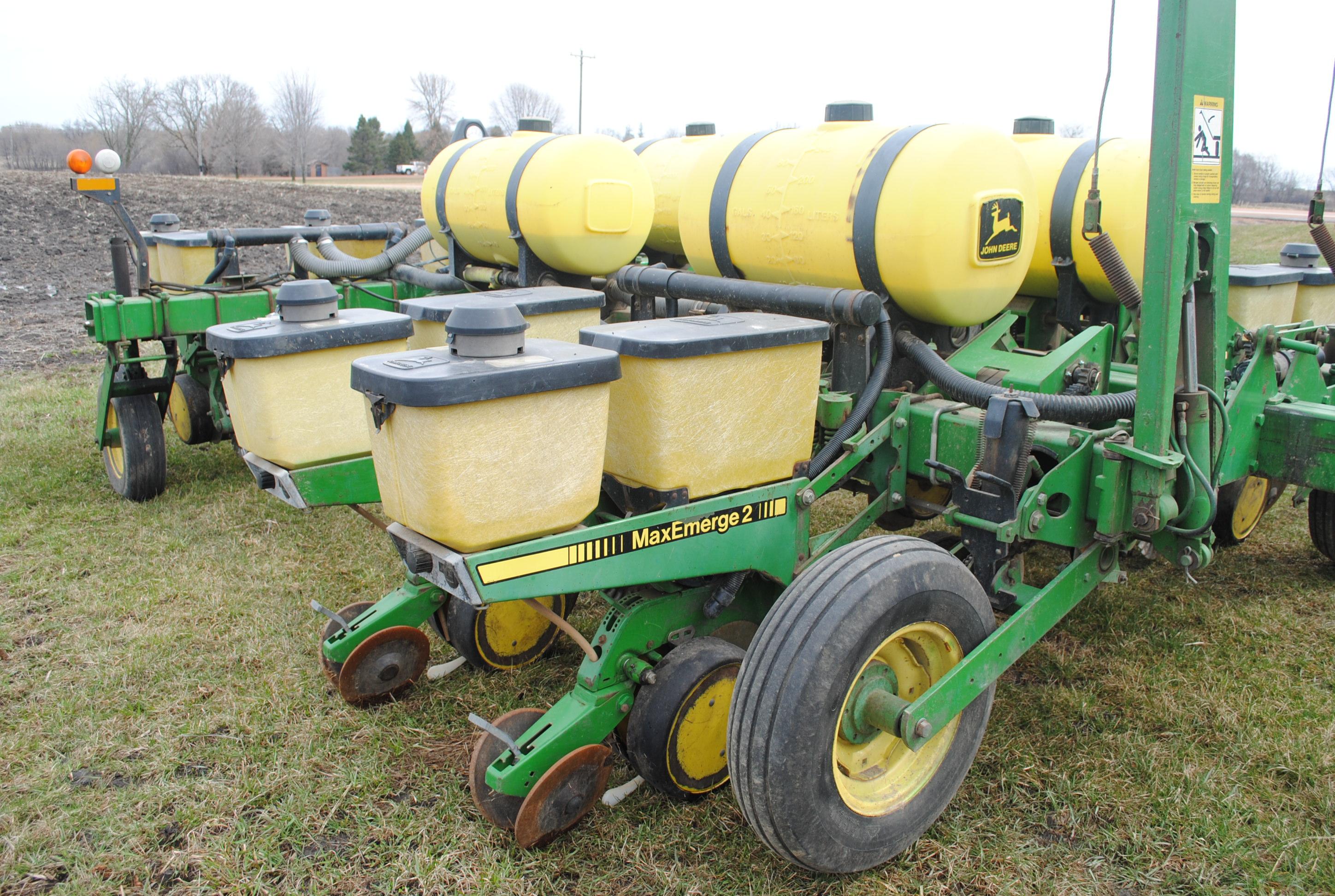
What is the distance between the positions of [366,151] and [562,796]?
5545 centimetres

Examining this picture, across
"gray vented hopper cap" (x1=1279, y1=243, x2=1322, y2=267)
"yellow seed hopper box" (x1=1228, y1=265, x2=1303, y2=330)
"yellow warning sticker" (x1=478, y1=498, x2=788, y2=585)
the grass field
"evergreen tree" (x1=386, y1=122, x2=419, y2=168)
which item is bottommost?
the grass field

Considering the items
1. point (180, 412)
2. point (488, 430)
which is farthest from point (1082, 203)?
point (180, 412)

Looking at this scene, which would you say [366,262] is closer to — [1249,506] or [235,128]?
[1249,506]

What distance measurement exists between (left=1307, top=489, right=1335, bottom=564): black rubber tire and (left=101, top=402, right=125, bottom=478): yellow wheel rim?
19.9 ft

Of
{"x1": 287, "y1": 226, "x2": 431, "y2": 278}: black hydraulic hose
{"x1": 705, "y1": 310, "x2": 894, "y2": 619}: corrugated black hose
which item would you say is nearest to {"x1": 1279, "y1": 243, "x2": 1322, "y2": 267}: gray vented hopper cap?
{"x1": 705, "y1": 310, "x2": 894, "y2": 619}: corrugated black hose

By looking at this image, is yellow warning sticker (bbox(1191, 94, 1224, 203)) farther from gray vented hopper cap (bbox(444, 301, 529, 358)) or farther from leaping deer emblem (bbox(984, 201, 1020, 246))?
gray vented hopper cap (bbox(444, 301, 529, 358))

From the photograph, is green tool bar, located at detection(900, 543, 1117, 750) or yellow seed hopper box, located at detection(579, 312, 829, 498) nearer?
green tool bar, located at detection(900, 543, 1117, 750)

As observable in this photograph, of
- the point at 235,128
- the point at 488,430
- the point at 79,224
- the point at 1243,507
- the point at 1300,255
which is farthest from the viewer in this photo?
the point at 235,128

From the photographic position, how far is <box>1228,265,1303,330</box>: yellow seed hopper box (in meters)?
4.55

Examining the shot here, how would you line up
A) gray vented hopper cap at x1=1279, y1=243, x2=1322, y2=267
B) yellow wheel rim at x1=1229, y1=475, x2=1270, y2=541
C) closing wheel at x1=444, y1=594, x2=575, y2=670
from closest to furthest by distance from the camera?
1. closing wheel at x1=444, y1=594, x2=575, y2=670
2. yellow wheel rim at x1=1229, y1=475, x2=1270, y2=541
3. gray vented hopper cap at x1=1279, y1=243, x2=1322, y2=267

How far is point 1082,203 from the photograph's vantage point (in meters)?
4.12

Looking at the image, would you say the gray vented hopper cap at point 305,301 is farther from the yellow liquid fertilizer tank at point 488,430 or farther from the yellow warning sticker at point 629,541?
the yellow warning sticker at point 629,541

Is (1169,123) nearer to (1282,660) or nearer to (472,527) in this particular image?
(472,527)

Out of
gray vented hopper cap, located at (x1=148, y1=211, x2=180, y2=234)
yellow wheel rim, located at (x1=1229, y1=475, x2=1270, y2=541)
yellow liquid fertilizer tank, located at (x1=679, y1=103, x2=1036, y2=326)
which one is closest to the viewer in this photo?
yellow liquid fertilizer tank, located at (x1=679, y1=103, x2=1036, y2=326)
